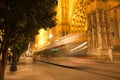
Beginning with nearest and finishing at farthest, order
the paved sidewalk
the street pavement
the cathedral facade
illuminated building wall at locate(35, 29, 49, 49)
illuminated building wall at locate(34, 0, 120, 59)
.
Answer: the paved sidewalk < the street pavement < the cathedral facade < illuminated building wall at locate(34, 0, 120, 59) < illuminated building wall at locate(35, 29, 49, 49)

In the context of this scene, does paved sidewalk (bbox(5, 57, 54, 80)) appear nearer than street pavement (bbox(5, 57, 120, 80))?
Yes

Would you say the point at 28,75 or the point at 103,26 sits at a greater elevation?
the point at 103,26

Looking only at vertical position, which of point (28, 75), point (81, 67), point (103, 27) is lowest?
point (28, 75)

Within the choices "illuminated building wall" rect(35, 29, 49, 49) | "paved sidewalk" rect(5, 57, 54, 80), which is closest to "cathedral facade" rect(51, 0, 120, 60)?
"paved sidewalk" rect(5, 57, 54, 80)

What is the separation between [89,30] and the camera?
26156 mm

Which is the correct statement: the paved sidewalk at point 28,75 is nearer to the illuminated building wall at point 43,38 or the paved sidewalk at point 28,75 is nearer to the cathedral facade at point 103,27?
the cathedral facade at point 103,27

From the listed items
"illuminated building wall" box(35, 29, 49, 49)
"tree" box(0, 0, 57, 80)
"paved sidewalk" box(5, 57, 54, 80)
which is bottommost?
"paved sidewalk" box(5, 57, 54, 80)

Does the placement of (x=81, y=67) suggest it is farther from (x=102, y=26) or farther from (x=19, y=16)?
(x=19, y=16)

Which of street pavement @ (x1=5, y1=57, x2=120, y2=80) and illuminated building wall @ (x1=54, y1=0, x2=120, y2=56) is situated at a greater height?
illuminated building wall @ (x1=54, y1=0, x2=120, y2=56)

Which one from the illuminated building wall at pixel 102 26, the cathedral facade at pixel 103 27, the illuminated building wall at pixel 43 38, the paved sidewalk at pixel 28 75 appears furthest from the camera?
the illuminated building wall at pixel 43 38

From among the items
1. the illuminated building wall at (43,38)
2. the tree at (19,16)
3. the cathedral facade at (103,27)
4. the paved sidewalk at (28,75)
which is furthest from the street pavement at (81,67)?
the illuminated building wall at (43,38)

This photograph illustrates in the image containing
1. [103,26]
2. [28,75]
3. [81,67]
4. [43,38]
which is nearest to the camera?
[28,75]

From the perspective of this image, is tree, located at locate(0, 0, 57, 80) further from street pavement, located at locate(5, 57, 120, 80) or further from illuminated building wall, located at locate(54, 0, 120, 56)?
illuminated building wall, located at locate(54, 0, 120, 56)

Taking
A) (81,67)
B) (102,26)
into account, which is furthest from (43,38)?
(81,67)
